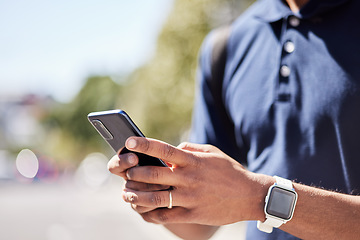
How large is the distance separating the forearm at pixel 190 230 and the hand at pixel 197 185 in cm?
45

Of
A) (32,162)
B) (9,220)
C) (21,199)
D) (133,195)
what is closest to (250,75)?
(133,195)

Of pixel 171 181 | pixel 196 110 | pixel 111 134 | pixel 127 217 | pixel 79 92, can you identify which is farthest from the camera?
pixel 79 92

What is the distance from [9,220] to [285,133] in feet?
42.3

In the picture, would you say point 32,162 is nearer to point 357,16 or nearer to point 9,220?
point 9,220

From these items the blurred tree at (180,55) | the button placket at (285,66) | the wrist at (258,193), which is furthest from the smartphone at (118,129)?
the blurred tree at (180,55)

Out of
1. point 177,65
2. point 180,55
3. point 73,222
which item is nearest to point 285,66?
point 180,55

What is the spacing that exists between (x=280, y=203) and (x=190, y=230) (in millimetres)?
545

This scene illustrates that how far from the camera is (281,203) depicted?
1279 mm

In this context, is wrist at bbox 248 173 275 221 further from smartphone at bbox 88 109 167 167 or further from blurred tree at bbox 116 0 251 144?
blurred tree at bbox 116 0 251 144

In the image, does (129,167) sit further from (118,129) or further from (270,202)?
(270,202)

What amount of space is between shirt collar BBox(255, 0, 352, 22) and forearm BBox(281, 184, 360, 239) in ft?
1.95

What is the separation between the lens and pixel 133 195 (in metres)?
1.28

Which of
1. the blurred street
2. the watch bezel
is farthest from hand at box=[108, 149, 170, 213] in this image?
the blurred street

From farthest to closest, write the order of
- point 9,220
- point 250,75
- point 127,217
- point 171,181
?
point 127,217, point 9,220, point 250,75, point 171,181
